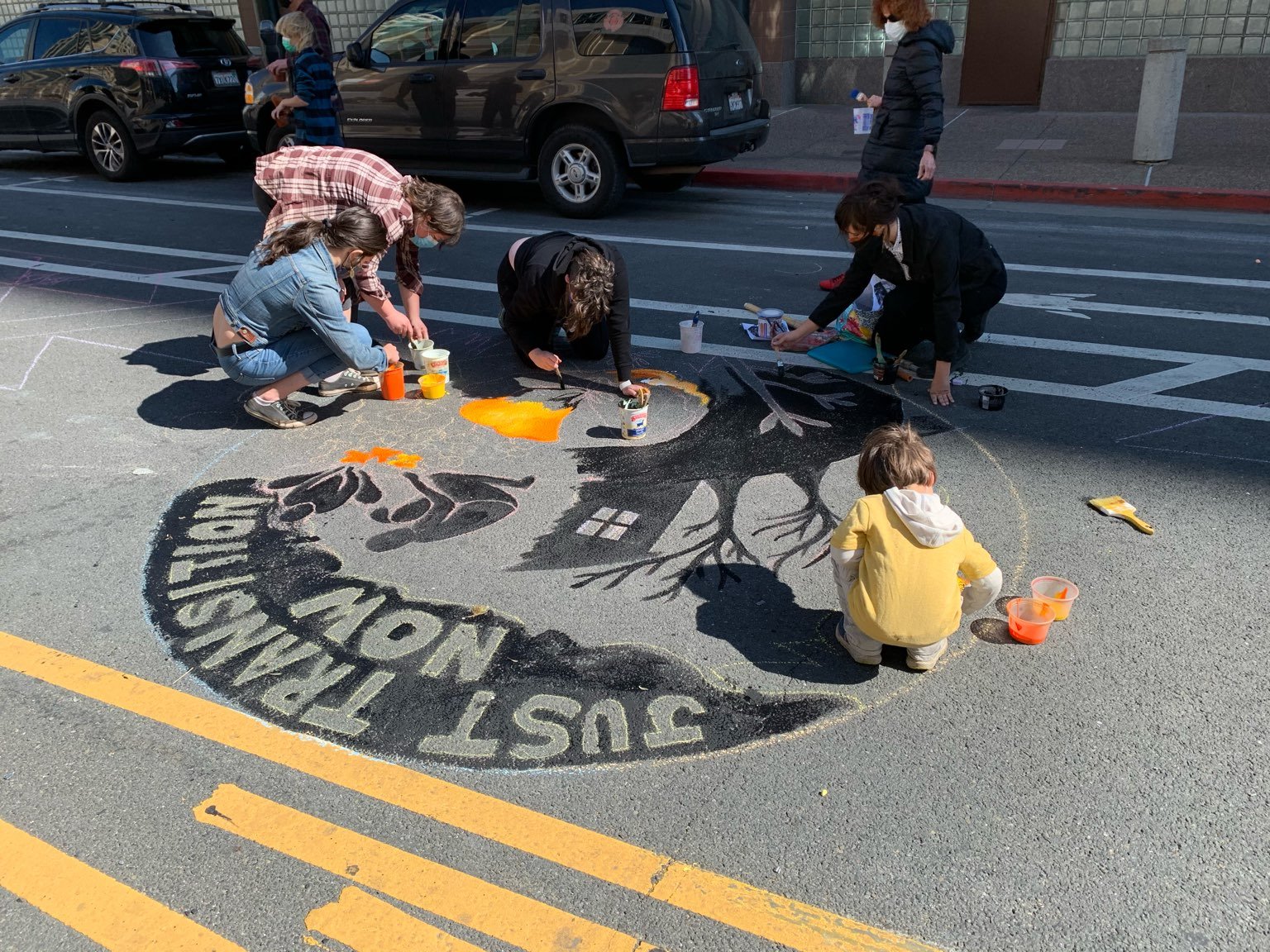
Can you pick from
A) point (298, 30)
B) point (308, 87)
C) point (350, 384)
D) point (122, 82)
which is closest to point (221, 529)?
point (350, 384)

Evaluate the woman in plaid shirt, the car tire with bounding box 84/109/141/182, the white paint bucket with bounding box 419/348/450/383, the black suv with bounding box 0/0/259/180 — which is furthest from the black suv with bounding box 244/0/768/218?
the white paint bucket with bounding box 419/348/450/383

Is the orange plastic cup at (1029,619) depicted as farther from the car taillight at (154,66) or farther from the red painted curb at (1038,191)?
the car taillight at (154,66)

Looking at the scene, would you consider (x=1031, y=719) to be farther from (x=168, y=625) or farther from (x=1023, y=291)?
(x=1023, y=291)

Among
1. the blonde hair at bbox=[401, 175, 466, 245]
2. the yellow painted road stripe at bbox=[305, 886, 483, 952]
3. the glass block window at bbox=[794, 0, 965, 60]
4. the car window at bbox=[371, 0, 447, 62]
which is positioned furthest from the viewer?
the glass block window at bbox=[794, 0, 965, 60]

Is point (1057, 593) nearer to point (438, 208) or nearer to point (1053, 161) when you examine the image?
point (438, 208)

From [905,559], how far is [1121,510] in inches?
60.0

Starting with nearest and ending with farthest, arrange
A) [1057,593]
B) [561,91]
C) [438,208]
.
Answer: [1057,593]
[438,208]
[561,91]

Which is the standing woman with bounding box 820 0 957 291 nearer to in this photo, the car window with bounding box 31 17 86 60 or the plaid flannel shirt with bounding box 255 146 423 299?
the plaid flannel shirt with bounding box 255 146 423 299

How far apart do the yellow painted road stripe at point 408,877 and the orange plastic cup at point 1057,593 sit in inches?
70.2

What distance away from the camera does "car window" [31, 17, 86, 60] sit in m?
11.6

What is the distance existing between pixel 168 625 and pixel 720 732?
1931 millimetres

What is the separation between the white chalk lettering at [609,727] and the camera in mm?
2746

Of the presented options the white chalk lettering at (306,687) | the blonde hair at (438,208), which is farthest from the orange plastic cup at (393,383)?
the white chalk lettering at (306,687)

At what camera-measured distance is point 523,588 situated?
3480 millimetres
